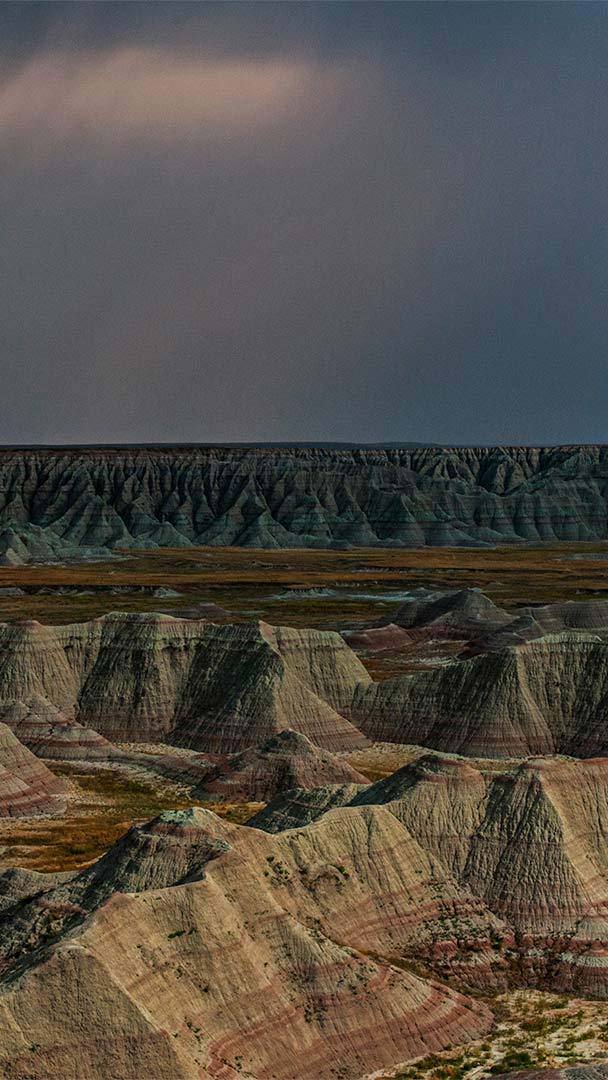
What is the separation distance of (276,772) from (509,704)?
14509mm

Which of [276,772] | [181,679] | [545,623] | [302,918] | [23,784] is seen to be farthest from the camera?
[545,623]

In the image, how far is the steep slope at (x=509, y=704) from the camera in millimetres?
63594

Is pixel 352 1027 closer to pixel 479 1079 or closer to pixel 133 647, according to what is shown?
pixel 479 1079

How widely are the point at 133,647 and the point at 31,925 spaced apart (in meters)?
43.3

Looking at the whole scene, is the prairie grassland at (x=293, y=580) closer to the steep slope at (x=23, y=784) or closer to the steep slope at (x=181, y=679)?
the steep slope at (x=181, y=679)

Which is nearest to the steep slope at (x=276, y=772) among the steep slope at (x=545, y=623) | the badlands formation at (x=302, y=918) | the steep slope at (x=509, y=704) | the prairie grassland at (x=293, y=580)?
the badlands formation at (x=302, y=918)

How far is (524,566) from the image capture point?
171 metres

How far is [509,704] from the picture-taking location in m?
64.4

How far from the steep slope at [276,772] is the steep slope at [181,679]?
8.99m

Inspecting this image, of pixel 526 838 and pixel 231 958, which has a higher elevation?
pixel 526 838

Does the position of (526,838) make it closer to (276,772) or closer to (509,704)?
(276,772)

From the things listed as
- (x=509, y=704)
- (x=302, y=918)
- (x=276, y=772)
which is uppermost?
(x=509, y=704)

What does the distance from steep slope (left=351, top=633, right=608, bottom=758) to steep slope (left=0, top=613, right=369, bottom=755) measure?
2.85 meters

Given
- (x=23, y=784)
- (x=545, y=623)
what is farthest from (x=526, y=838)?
(x=545, y=623)
